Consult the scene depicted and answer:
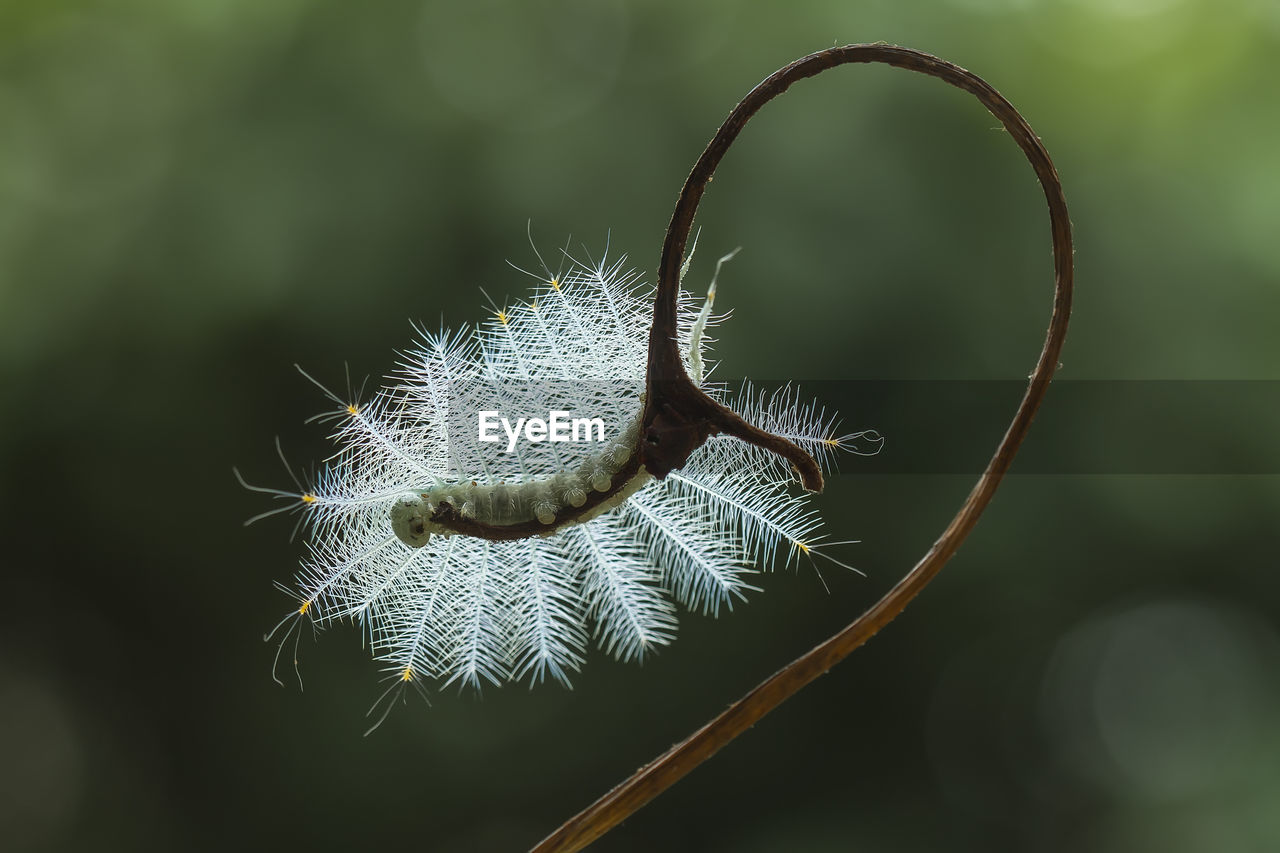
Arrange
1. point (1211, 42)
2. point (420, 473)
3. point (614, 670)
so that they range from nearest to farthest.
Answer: point (420, 473) → point (614, 670) → point (1211, 42)

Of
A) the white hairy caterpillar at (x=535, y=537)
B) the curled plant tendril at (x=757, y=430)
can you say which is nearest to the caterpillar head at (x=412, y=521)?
the white hairy caterpillar at (x=535, y=537)

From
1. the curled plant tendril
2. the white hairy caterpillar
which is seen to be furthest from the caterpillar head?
the curled plant tendril

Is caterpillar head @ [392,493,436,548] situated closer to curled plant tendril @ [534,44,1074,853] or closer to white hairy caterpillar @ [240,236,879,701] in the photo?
white hairy caterpillar @ [240,236,879,701]

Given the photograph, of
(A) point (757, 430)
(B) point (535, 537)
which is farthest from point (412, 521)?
(A) point (757, 430)

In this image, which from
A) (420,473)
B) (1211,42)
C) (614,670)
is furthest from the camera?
(1211,42)

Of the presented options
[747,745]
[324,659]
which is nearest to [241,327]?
[324,659]

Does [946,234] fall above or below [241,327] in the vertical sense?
below

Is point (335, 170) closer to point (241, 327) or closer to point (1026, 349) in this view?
point (241, 327)
